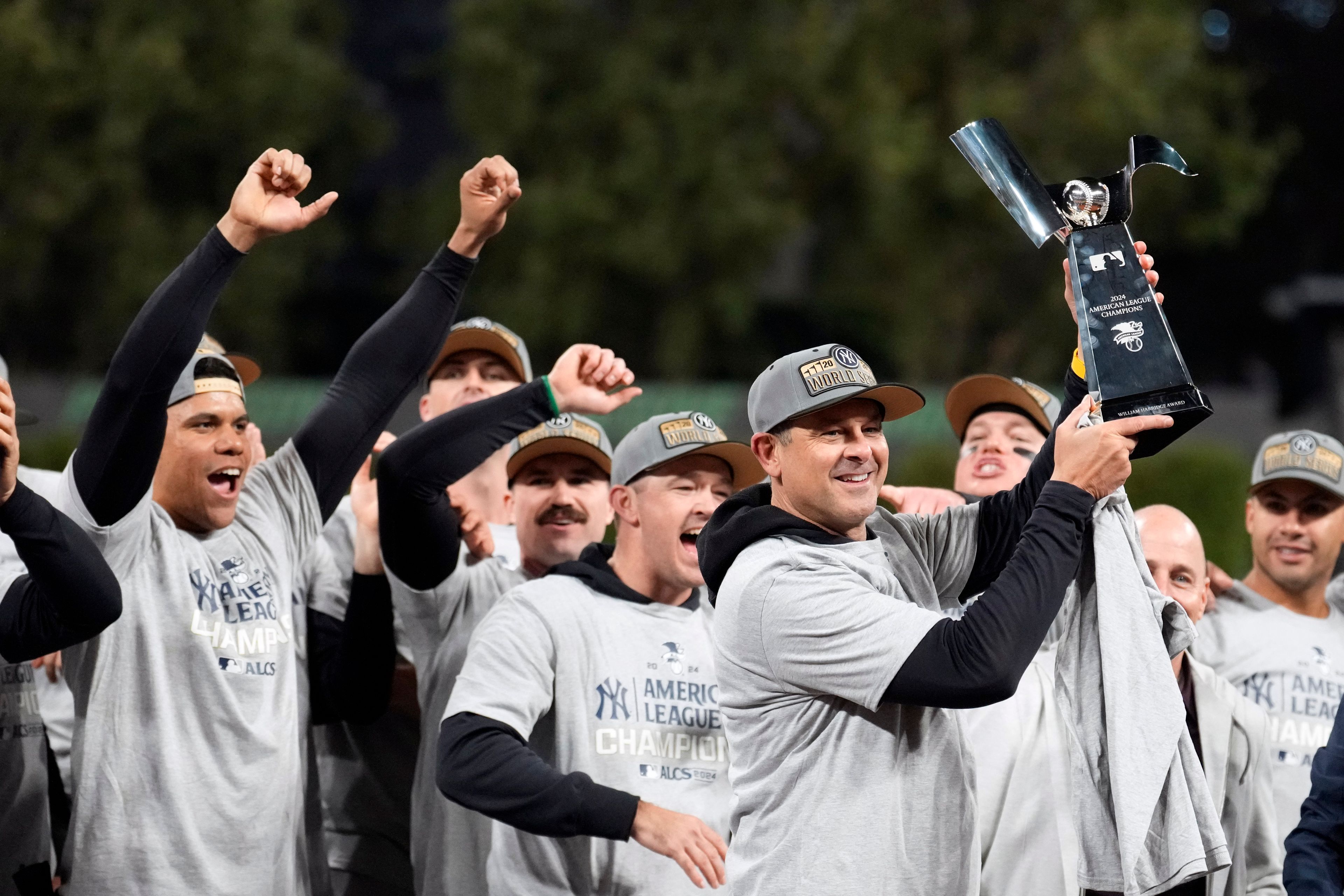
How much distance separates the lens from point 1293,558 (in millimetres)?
5113

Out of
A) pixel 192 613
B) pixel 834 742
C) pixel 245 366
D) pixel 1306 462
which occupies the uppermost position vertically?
pixel 245 366

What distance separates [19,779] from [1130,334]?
117 inches

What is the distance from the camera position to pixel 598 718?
382cm

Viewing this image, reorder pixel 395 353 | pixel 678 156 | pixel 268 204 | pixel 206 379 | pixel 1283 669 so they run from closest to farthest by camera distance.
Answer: pixel 268 204 < pixel 206 379 < pixel 395 353 < pixel 1283 669 < pixel 678 156

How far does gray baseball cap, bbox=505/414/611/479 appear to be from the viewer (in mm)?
4625

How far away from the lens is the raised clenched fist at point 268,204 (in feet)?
11.5

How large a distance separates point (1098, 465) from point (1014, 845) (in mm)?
1414

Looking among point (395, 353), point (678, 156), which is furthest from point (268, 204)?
point (678, 156)

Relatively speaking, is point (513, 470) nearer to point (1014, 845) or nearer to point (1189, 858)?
point (1014, 845)

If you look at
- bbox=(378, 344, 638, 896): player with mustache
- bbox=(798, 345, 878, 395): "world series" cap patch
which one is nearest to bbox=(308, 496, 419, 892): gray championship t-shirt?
bbox=(378, 344, 638, 896): player with mustache

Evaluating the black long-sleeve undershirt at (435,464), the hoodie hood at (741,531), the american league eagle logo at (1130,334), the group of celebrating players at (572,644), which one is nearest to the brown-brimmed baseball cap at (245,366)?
the group of celebrating players at (572,644)

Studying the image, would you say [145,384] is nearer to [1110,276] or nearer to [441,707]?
[441,707]

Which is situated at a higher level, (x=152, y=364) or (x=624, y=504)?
(x=152, y=364)

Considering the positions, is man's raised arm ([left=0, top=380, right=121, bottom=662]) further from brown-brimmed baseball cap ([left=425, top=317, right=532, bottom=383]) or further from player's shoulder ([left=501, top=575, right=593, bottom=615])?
brown-brimmed baseball cap ([left=425, top=317, right=532, bottom=383])
